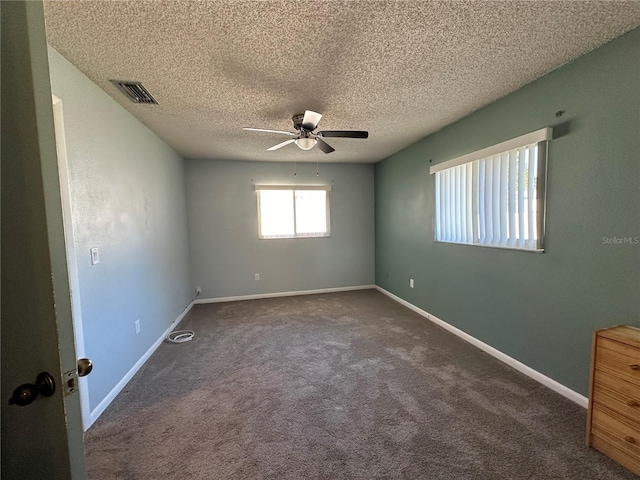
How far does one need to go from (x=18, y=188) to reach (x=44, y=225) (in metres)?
0.09

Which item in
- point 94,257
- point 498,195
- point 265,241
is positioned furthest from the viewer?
point 265,241

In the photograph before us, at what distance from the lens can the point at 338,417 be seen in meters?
1.80

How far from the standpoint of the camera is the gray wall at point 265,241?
441cm

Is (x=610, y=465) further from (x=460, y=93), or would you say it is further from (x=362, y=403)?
(x=460, y=93)

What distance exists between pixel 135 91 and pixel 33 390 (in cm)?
225

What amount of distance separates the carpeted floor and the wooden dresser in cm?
8

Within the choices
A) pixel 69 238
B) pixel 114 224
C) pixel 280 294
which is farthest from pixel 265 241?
pixel 69 238

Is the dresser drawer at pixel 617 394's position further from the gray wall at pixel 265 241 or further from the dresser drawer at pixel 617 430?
the gray wall at pixel 265 241

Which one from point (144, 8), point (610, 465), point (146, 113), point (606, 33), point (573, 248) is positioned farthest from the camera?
point (146, 113)

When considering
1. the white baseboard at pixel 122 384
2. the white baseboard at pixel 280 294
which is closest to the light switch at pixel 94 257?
the white baseboard at pixel 122 384

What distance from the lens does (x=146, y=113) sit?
8.31ft

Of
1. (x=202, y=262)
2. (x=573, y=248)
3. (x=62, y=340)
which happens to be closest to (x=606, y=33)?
(x=573, y=248)

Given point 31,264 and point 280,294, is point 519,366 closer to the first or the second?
point 31,264

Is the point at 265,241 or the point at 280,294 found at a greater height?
the point at 265,241
